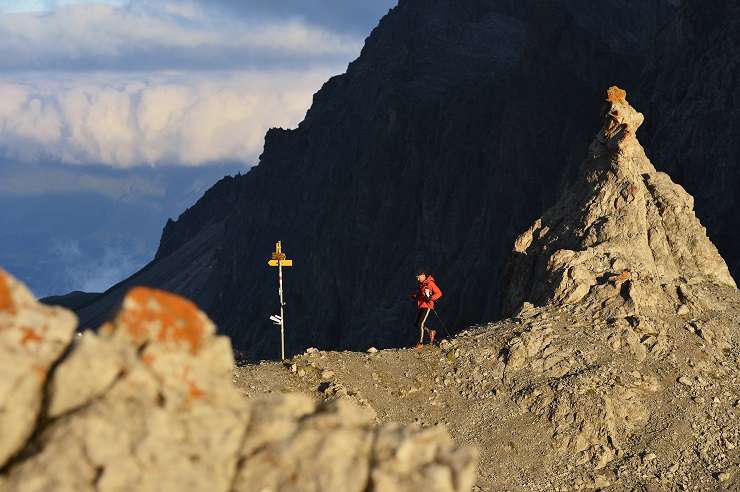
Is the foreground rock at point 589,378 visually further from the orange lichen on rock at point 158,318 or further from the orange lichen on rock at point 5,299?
the orange lichen on rock at point 5,299

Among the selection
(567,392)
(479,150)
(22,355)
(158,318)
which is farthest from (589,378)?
(479,150)

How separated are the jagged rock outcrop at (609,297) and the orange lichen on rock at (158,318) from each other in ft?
63.5

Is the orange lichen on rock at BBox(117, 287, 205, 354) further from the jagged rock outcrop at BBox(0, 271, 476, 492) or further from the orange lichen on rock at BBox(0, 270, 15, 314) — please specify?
the orange lichen on rock at BBox(0, 270, 15, 314)

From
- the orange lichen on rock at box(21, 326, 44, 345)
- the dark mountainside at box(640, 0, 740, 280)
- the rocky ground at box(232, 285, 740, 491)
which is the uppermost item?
the dark mountainside at box(640, 0, 740, 280)

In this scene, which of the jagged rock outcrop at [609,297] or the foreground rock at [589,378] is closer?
the foreground rock at [589,378]

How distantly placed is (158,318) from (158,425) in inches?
60.0

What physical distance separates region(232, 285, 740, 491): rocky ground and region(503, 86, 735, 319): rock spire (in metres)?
1.44

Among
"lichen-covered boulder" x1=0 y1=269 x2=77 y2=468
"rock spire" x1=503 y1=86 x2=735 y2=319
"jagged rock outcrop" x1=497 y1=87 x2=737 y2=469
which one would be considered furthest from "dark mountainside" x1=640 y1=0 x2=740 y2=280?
"lichen-covered boulder" x1=0 y1=269 x2=77 y2=468

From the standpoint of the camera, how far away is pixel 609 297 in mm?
35469

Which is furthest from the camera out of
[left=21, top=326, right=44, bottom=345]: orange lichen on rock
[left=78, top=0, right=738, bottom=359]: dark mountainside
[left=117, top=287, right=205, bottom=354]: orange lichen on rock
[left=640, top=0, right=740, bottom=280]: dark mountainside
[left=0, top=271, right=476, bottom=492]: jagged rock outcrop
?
[left=78, top=0, right=738, bottom=359]: dark mountainside

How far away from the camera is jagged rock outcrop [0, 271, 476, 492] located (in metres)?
11.6

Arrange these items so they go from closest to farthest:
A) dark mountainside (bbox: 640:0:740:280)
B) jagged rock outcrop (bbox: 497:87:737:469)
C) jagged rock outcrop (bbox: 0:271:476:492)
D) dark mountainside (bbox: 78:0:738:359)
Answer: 1. jagged rock outcrop (bbox: 0:271:476:492)
2. jagged rock outcrop (bbox: 497:87:737:469)
3. dark mountainside (bbox: 640:0:740:280)
4. dark mountainside (bbox: 78:0:738:359)

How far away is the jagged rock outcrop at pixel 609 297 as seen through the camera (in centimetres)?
3045

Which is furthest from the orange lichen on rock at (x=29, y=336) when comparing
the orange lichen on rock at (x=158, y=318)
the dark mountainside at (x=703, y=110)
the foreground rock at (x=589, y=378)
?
the dark mountainside at (x=703, y=110)
